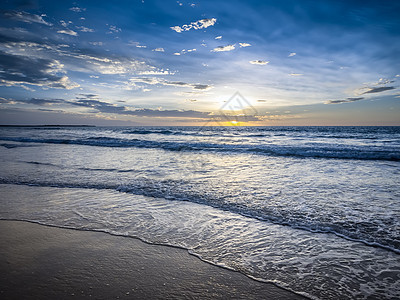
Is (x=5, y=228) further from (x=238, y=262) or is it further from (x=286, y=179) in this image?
(x=286, y=179)

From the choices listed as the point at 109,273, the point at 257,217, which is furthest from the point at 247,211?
the point at 109,273

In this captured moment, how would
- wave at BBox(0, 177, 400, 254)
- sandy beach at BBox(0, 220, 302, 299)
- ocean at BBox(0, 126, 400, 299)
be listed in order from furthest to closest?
wave at BBox(0, 177, 400, 254), ocean at BBox(0, 126, 400, 299), sandy beach at BBox(0, 220, 302, 299)

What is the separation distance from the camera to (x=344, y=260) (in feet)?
9.27

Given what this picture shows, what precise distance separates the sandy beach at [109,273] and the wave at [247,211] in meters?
1.89

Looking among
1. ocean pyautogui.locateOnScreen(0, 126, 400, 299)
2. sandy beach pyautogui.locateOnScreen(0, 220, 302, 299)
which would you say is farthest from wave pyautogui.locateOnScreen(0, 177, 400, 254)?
sandy beach pyautogui.locateOnScreen(0, 220, 302, 299)

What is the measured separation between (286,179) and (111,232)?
5.96m

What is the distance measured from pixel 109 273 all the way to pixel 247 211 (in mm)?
2902

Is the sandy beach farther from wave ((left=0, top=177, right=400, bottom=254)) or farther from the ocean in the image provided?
wave ((left=0, top=177, right=400, bottom=254))

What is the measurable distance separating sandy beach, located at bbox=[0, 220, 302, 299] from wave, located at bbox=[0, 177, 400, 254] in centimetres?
189

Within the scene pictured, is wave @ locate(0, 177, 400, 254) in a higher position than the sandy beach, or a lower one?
higher

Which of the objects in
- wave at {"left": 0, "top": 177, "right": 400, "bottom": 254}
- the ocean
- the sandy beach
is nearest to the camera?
the sandy beach

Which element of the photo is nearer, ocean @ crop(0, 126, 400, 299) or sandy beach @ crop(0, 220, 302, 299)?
sandy beach @ crop(0, 220, 302, 299)

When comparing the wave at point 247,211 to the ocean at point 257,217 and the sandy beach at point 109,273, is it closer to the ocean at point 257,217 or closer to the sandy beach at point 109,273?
the ocean at point 257,217

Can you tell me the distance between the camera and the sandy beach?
215 centimetres
